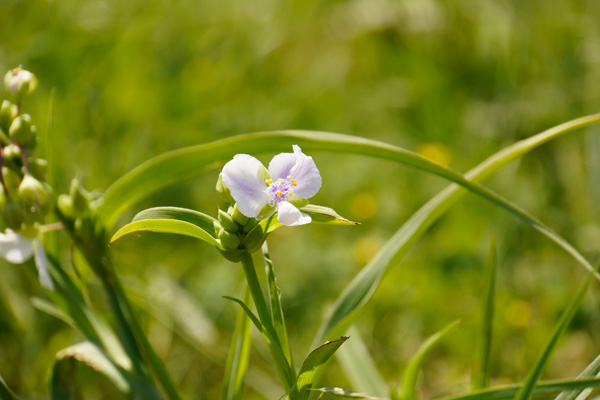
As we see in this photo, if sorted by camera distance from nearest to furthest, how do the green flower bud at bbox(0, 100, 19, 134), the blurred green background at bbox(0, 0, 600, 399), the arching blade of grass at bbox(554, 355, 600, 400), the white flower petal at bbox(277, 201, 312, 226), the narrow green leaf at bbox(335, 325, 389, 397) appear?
1. the white flower petal at bbox(277, 201, 312, 226)
2. the arching blade of grass at bbox(554, 355, 600, 400)
3. the green flower bud at bbox(0, 100, 19, 134)
4. the narrow green leaf at bbox(335, 325, 389, 397)
5. the blurred green background at bbox(0, 0, 600, 399)

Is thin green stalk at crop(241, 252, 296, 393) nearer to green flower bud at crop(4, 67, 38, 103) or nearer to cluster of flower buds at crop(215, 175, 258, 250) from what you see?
cluster of flower buds at crop(215, 175, 258, 250)

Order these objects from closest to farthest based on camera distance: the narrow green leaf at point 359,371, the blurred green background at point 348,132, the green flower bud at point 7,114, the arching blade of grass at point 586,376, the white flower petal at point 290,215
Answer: the white flower petal at point 290,215, the arching blade of grass at point 586,376, the green flower bud at point 7,114, the narrow green leaf at point 359,371, the blurred green background at point 348,132

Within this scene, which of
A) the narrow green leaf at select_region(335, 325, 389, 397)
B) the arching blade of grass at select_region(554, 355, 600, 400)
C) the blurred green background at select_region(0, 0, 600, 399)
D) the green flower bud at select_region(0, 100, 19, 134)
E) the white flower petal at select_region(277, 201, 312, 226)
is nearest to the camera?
the white flower petal at select_region(277, 201, 312, 226)

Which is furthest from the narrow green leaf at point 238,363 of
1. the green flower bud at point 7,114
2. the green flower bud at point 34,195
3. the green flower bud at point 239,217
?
the green flower bud at point 7,114

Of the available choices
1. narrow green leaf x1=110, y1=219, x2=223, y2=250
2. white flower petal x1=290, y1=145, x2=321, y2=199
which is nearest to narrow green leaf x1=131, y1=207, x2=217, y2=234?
narrow green leaf x1=110, y1=219, x2=223, y2=250

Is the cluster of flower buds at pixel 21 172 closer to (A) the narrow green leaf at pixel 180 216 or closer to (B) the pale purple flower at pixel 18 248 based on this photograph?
(B) the pale purple flower at pixel 18 248

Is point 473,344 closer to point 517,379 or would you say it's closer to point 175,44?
point 517,379

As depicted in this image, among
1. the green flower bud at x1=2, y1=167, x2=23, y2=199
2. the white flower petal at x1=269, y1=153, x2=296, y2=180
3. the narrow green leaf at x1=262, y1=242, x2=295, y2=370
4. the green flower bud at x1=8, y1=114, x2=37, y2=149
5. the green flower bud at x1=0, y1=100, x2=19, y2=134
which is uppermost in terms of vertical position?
the green flower bud at x1=0, y1=100, x2=19, y2=134
